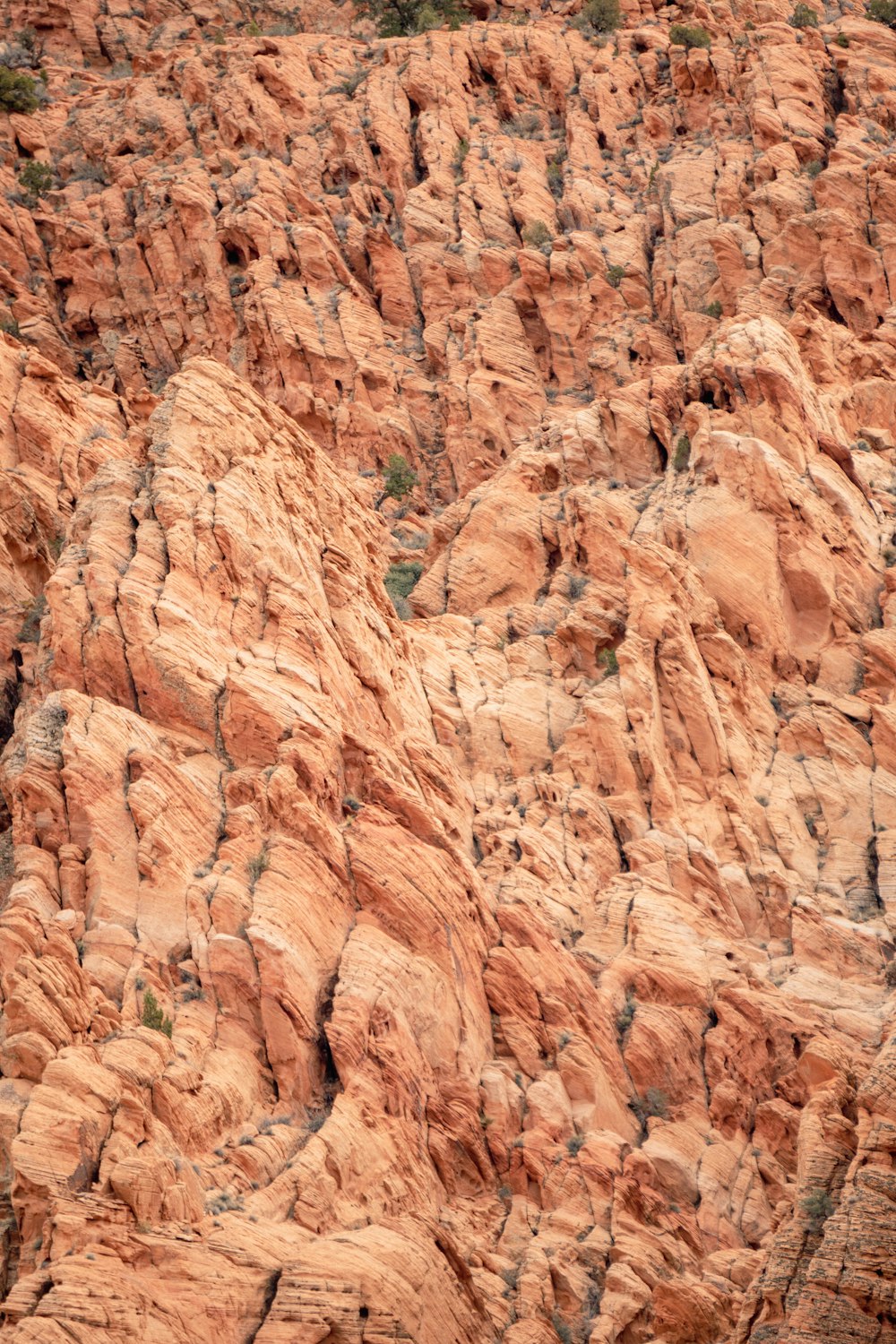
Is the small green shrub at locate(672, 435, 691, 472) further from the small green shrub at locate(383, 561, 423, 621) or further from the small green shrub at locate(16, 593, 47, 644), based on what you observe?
the small green shrub at locate(16, 593, 47, 644)

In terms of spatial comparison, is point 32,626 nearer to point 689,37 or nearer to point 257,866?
point 257,866

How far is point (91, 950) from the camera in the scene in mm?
40562

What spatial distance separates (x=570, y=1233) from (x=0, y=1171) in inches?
434

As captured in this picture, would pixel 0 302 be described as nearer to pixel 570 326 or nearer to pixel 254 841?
pixel 570 326

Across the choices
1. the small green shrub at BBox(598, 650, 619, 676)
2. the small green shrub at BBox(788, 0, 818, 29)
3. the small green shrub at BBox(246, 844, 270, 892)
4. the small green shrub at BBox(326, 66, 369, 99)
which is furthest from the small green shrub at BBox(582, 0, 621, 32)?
the small green shrub at BBox(246, 844, 270, 892)

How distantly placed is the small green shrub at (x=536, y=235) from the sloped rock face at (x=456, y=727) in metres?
0.20

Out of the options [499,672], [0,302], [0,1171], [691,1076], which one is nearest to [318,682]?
[499,672]

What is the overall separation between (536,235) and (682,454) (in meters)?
15.5

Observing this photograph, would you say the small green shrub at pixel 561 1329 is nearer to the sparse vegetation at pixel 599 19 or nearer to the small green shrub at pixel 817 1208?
the small green shrub at pixel 817 1208

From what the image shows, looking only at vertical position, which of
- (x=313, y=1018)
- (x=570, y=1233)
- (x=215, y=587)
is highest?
(x=215, y=587)

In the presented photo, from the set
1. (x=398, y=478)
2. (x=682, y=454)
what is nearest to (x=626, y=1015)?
(x=682, y=454)

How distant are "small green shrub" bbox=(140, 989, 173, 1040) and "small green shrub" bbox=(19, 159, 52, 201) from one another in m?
40.5

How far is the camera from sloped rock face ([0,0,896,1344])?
3756 centimetres

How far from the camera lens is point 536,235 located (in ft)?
228
